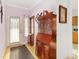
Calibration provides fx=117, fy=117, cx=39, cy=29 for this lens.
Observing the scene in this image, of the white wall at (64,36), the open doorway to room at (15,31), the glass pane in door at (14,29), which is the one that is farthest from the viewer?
the glass pane in door at (14,29)

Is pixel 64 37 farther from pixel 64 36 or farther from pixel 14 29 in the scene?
pixel 14 29

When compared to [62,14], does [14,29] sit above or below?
below

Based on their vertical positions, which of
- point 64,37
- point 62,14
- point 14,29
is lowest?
point 64,37

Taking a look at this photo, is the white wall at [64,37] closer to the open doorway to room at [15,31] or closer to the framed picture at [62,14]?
the framed picture at [62,14]

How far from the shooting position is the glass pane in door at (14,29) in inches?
294

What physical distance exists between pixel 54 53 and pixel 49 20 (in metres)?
1.05

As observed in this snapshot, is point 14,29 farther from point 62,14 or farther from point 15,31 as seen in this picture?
point 62,14

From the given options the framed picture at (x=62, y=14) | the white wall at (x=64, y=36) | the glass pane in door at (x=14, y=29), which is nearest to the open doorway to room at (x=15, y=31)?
the glass pane in door at (x=14, y=29)

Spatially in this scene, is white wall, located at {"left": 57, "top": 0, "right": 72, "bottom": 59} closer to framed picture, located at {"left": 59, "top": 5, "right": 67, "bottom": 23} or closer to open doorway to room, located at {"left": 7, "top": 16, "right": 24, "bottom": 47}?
framed picture, located at {"left": 59, "top": 5, "right": 67, "bottom": 23}

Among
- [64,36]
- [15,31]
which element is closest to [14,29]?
[15,31]

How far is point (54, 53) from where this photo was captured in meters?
3.54

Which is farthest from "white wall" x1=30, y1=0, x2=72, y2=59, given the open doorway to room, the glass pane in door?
the glass pane in door

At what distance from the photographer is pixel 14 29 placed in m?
7.64

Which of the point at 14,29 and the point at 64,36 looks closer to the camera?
the point at 64,36
